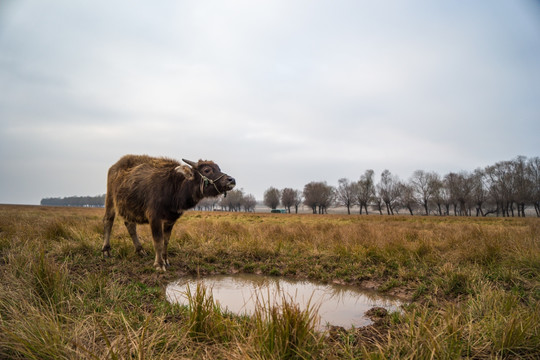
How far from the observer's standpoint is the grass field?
95.3 inches

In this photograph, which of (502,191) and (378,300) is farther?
(502,191)

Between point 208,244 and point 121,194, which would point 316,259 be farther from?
point 121,194

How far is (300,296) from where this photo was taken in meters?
4.76

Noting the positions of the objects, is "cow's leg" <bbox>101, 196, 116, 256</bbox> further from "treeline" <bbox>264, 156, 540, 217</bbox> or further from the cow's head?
"treeline" <bbox>264, 156, 540, 217</bbox>

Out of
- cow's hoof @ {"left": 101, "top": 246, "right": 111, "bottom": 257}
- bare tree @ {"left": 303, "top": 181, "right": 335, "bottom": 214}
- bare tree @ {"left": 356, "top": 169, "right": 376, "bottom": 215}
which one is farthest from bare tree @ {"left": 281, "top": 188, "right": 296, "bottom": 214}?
cow's hoof @ {"left": 101, "top": 246, "right": 111, "bottom": 257}

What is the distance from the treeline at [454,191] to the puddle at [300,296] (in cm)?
7017

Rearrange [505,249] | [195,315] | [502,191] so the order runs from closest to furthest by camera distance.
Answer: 1. [195,315]
2. [505,249]
3. [502,191]

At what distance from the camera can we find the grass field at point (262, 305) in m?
2.42

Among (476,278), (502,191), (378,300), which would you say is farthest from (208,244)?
(502,191)

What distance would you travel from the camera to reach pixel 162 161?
7410 mm

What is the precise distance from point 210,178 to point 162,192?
1253 mm

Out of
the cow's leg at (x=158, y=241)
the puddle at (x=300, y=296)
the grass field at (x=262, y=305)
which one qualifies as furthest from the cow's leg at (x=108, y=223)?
the puddle at (x=300, y=296)

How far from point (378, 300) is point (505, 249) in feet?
13.7

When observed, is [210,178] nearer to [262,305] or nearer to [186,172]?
[186,172]
